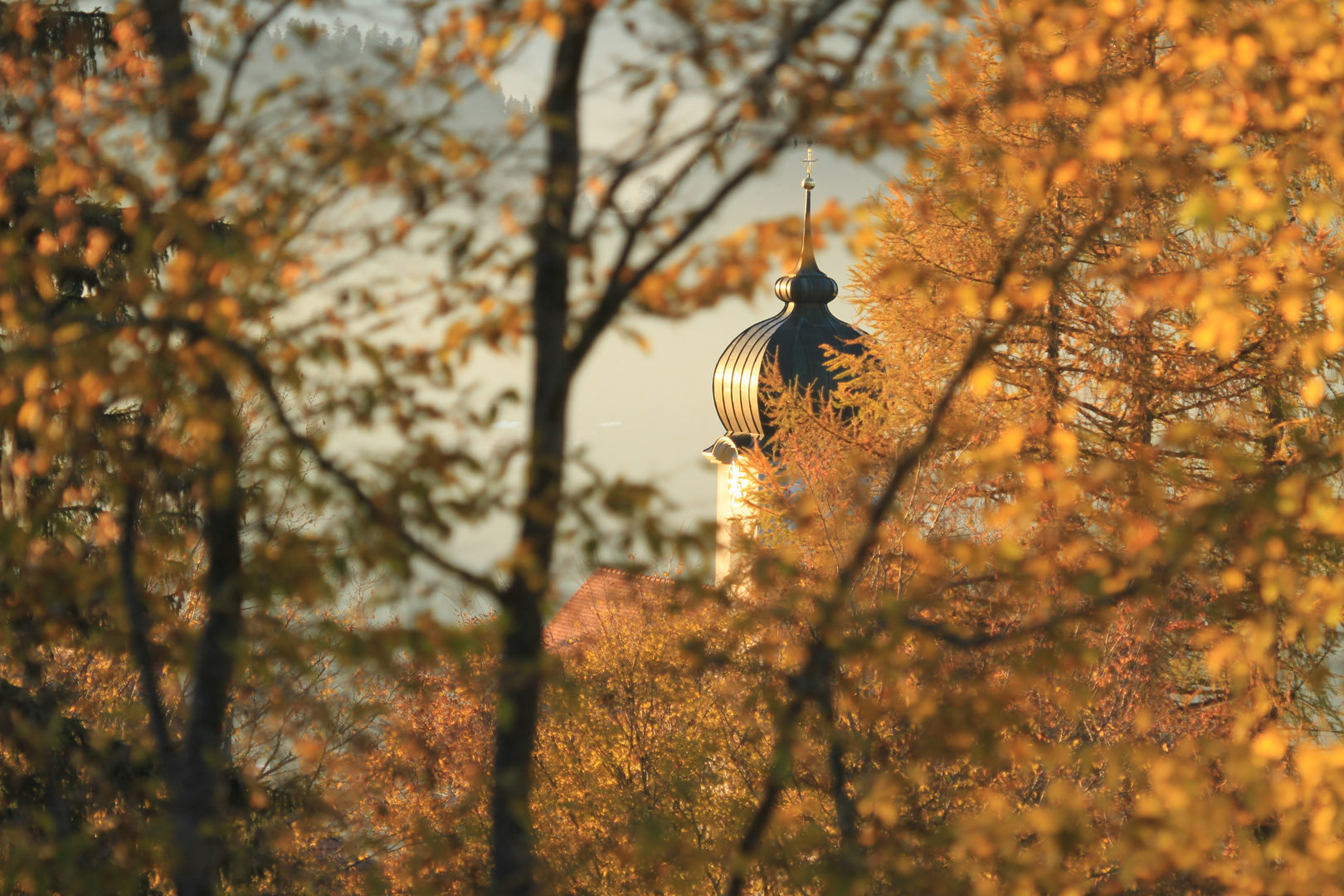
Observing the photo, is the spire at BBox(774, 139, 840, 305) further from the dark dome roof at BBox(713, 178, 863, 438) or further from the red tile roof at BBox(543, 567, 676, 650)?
the red tile roof at BBox(543, 567, 676, 650)

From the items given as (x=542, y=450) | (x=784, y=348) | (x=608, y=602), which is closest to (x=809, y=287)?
(x=784, y=348)

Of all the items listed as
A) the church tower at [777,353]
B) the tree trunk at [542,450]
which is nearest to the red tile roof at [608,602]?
the tree trunk at [542,450]

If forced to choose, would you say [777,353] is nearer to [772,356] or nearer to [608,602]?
[772,356]

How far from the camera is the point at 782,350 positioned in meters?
27.9

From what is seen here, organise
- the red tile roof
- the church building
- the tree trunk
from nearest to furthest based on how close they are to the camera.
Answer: the tree trunk → the red tile roof → the church building

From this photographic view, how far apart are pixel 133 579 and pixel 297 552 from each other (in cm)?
99

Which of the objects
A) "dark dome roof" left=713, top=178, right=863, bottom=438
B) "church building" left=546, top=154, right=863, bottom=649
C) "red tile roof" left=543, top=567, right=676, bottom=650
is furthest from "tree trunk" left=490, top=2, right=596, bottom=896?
"dark dome roof" left=713, top=178, right=863, bottom=438

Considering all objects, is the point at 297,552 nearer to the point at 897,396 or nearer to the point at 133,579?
the point at 133,579

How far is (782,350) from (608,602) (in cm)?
1255

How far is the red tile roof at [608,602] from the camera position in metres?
3.70

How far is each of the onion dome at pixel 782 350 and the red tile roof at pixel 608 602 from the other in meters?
5.51

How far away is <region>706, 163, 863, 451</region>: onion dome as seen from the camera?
90.7 ft

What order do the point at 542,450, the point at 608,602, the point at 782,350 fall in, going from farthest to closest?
1. the point at 782,350
2. the point at 608,602
3. the point at 542,450

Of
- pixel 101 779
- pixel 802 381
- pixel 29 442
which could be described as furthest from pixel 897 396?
pixel 802 381
